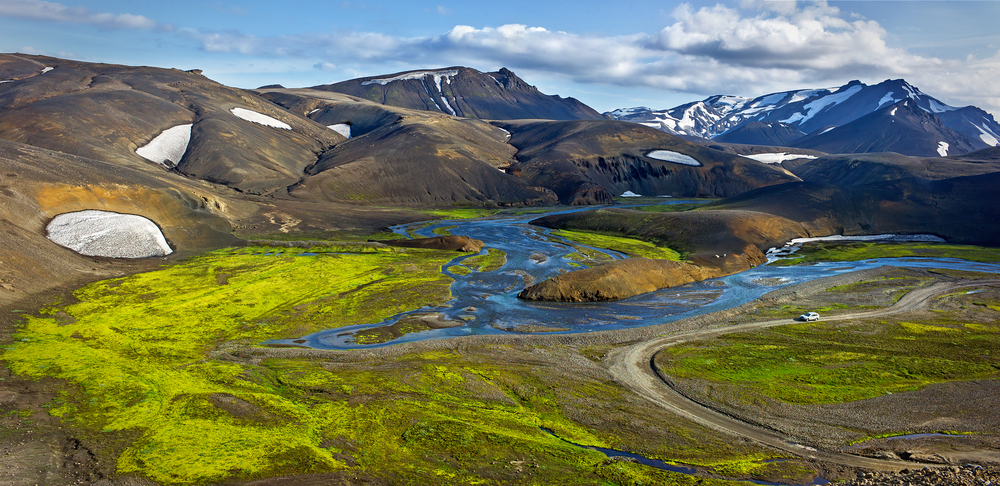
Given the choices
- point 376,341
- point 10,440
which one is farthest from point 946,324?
point 10,440

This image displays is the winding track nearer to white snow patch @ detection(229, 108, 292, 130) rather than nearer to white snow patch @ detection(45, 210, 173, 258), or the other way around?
white snow patch @ detection(45, 210, 173, 258)

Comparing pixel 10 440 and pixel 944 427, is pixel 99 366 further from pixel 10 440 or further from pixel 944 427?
pixel 944 427

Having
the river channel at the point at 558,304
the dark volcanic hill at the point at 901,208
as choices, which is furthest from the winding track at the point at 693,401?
the dark volcanic hill at the point at 901,208

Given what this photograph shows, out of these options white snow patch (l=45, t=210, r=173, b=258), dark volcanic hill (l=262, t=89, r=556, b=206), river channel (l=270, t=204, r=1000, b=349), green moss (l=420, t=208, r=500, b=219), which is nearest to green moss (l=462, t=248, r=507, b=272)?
river channel (l=270, t=204, r=1000, b=349)

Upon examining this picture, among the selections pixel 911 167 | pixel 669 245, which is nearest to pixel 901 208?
pixel 669 245

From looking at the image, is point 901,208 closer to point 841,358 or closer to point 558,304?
point 841,358
